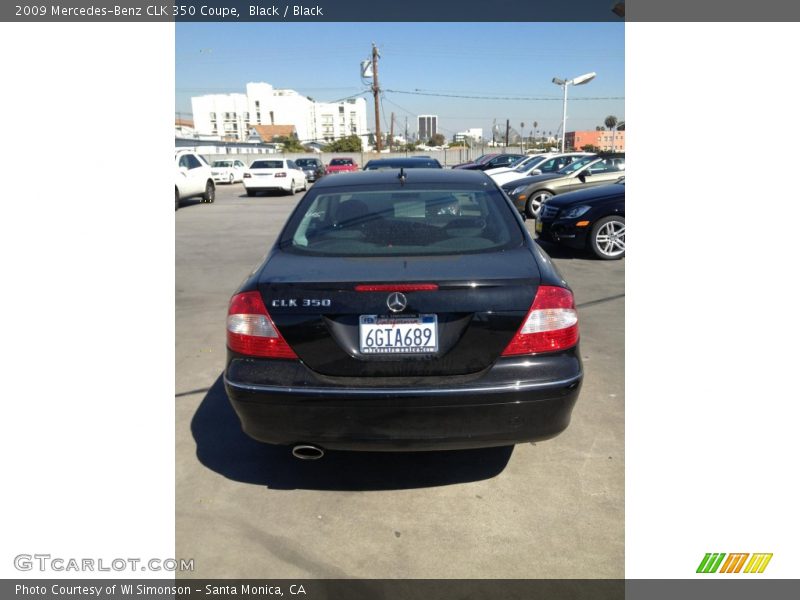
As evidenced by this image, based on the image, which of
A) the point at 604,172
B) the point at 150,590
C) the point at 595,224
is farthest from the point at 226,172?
the point at 150,590

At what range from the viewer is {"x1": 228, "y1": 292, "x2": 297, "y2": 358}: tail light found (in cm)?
263

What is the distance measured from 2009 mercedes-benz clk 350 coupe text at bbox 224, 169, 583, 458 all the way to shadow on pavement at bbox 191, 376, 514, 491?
1.72 ft

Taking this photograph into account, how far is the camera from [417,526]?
2.74 m

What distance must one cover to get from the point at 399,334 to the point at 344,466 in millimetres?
1093

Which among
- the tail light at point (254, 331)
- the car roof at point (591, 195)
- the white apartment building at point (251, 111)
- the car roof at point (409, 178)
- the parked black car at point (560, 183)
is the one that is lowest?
the tail light at point (254, 331)

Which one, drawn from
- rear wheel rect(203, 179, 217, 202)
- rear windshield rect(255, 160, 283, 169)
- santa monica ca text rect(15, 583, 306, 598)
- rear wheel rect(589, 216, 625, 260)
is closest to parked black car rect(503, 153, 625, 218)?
rear wheel rect(589, 216, 625, 260)

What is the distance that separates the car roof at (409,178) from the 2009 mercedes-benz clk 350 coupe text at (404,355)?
43.0 inches

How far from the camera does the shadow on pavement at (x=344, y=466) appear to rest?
10.2 ft

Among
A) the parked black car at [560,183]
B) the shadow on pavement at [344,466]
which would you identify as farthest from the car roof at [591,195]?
the shadow on pavement at [344,466]

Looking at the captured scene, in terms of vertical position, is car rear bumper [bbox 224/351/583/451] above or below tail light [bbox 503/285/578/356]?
below

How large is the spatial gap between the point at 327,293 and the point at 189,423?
1778 millimetres

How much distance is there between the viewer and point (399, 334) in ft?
A: 8.32
